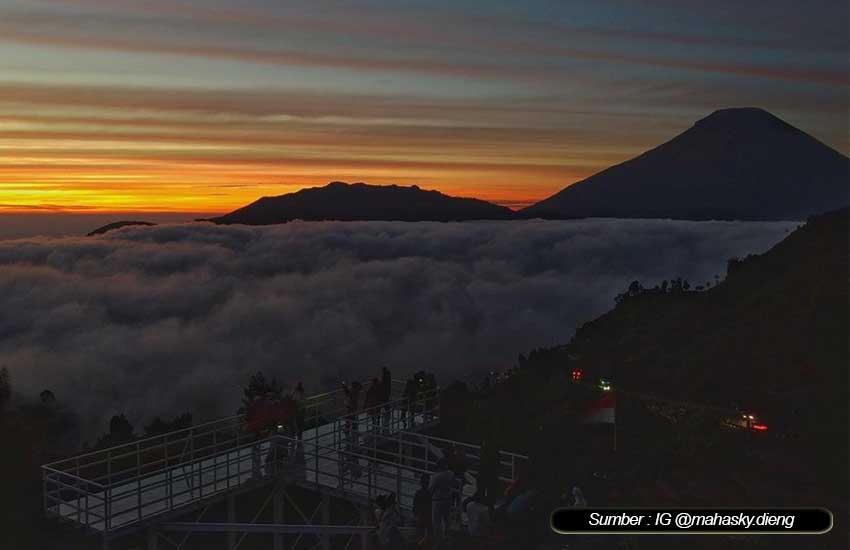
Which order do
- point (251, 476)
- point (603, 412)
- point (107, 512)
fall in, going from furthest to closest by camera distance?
point (251, 476), point (603, 412), point (107, 512)

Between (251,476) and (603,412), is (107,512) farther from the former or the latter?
(603,412)

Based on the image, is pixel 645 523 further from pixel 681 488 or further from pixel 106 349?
pixel 106 349

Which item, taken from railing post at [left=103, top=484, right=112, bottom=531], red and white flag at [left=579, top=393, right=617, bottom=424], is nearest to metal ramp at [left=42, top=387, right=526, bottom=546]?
railing post at [left=103, top=484, right=112, bottom=531]

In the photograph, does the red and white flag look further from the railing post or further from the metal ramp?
the railing post

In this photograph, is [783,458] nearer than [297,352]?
Yes

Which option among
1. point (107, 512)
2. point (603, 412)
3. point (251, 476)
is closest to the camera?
point (107, 512)

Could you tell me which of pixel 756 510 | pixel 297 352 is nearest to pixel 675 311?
pixel 756 510

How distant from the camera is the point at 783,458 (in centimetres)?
1506

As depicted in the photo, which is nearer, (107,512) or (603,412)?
(107,512)

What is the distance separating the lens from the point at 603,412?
16406mm

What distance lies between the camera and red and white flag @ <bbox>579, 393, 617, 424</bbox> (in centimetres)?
1577

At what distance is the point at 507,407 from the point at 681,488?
30.9 ft

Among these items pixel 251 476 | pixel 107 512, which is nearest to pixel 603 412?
pixel 251 476

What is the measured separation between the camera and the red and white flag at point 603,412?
1577 centimetres
